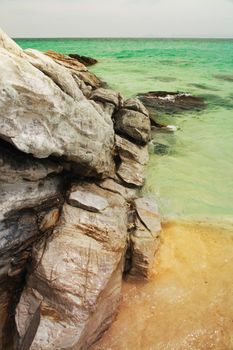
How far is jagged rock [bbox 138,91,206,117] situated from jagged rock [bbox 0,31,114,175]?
31.6ft

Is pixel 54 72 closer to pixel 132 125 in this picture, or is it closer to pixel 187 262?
pixel 187 262

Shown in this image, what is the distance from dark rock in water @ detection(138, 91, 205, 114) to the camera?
16250 mm

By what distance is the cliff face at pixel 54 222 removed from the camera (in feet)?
14.5

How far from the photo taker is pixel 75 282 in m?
4.65

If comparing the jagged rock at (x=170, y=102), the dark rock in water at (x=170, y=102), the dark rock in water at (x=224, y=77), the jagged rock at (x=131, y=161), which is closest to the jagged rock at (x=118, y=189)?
the jagged rock at (x=131, y=161)

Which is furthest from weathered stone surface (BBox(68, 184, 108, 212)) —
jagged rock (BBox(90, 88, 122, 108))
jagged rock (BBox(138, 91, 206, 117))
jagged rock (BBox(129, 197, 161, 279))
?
jagged rock (BBox(138, 91, 206, 117))

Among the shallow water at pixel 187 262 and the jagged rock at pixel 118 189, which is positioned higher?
the jagged rock at pixel 118 189

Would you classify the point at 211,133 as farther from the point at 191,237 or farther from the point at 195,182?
the point at 191,237

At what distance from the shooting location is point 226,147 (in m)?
12.1

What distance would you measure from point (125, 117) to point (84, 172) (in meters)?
Answer: 4.24

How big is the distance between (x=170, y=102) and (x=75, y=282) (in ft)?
47.2

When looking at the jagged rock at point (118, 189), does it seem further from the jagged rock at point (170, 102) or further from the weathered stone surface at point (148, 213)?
the jagged rock at point (170, 102)

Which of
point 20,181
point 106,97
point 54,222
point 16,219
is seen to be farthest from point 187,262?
Answer: point 106,97

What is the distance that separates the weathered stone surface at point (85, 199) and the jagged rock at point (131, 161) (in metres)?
1.97
